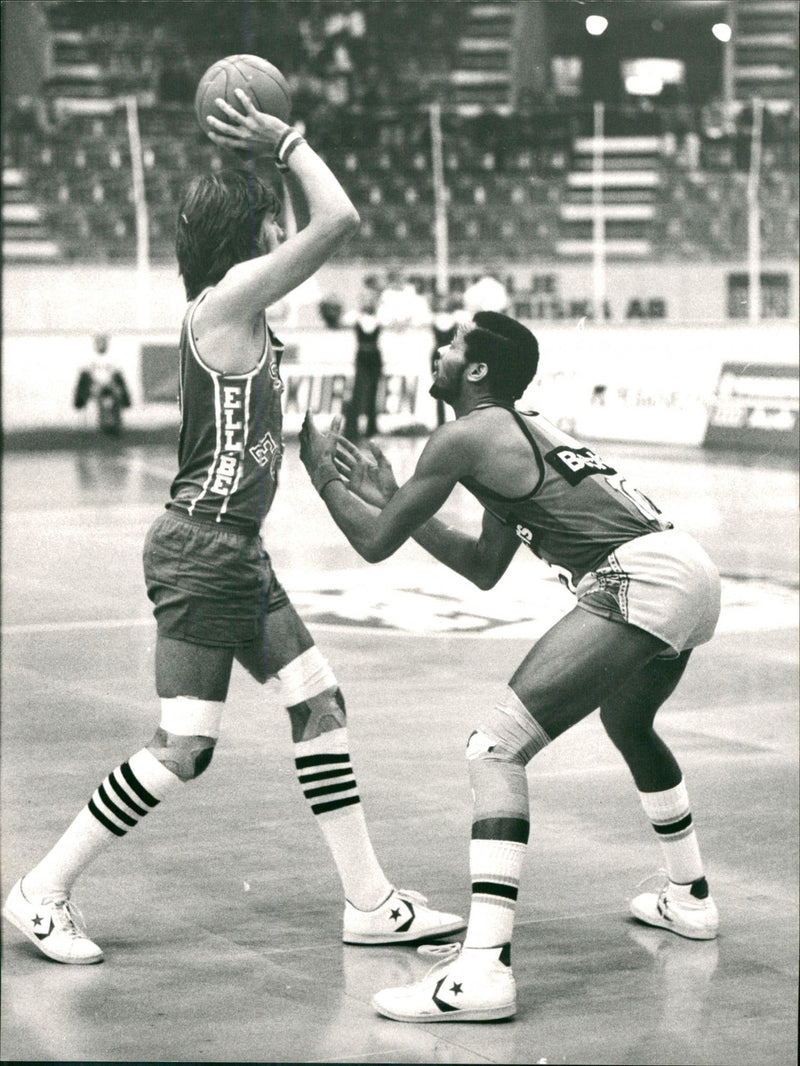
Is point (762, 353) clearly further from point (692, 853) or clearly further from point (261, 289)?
point (261, 289)

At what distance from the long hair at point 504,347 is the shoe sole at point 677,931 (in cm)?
147

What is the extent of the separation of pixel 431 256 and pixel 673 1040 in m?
17.7

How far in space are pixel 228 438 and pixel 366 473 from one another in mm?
321

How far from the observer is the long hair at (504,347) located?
3883mm

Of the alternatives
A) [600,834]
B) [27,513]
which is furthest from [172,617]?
[27,513]

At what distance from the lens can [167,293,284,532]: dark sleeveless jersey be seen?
4016 mm

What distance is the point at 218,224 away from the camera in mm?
3969

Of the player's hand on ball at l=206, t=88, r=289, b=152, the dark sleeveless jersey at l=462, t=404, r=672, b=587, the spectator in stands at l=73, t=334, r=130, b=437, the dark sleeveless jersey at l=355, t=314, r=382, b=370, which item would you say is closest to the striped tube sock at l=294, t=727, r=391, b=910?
the dark sleeveless jersey at l=462, t=404, r=672, b=587

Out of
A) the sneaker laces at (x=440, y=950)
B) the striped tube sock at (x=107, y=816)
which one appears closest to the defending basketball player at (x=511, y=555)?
the sneaker laces at (x=440, y=950)

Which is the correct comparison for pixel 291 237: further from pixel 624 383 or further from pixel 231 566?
pixel 624 383

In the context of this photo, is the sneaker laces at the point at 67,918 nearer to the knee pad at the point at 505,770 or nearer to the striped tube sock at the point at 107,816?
the striped tube sock at the point at 107,816

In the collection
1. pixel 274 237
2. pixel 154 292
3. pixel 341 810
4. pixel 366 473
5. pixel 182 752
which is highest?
pixel 274 237

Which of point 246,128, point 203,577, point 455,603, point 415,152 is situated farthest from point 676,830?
point 415,152

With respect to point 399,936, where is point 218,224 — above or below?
above
